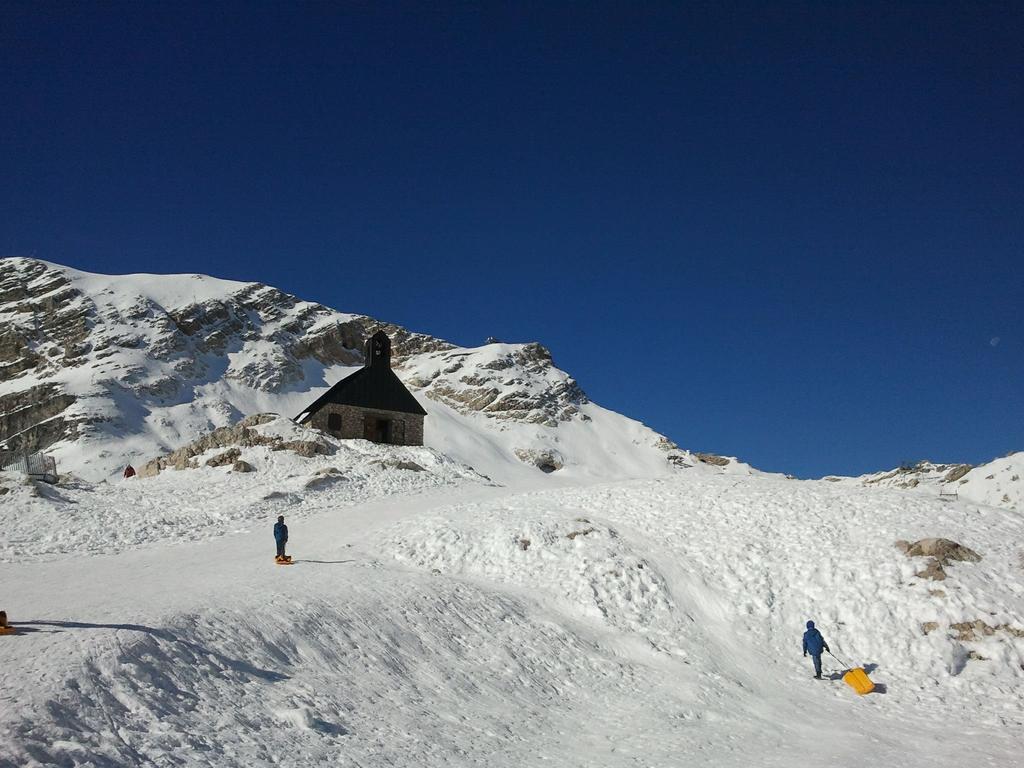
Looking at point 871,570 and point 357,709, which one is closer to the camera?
point 357,709

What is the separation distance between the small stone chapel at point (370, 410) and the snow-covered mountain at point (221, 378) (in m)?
12.0

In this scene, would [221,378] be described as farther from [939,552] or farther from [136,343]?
[939,552]

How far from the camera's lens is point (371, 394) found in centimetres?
5012

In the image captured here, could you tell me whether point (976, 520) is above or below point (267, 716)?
above

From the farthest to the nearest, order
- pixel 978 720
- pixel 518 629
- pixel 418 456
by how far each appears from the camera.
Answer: pixel 418 456, pixel 518 629, pixel 978 720

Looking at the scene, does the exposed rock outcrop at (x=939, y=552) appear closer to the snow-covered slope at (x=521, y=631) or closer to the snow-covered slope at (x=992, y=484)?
the snow-covered slope at (x=521, y=631)

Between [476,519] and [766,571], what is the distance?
9.98 metres

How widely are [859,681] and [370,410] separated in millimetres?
38938

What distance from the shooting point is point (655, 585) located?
65.7 ft

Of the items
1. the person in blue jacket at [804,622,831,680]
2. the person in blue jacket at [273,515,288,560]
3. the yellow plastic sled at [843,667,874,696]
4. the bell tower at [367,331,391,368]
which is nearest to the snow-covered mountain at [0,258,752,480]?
the bell tower at [367,331,391,368]

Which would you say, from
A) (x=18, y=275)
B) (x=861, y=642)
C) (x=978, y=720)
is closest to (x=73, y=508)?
(x=861, y=642)

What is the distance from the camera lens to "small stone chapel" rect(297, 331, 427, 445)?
48.4 meters

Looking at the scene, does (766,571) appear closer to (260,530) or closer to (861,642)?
(861,642)

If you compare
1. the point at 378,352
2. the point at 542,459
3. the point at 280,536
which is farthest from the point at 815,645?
the point at 542,459
